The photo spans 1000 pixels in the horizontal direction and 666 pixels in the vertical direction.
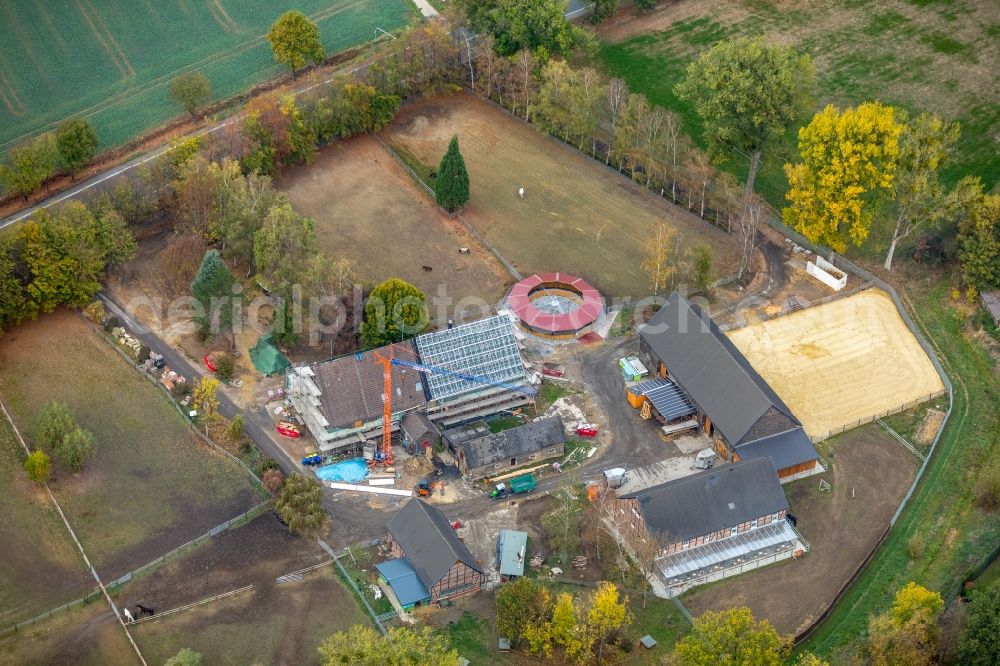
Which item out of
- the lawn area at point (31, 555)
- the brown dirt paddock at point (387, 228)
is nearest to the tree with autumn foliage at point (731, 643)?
the brown dirt paddock at point (387, 228)

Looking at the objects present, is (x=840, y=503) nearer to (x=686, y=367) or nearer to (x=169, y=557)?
(x=686, y=367)

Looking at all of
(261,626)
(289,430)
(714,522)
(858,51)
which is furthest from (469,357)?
(858,51)

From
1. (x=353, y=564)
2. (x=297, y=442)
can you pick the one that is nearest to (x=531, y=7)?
(x=297, y=442)

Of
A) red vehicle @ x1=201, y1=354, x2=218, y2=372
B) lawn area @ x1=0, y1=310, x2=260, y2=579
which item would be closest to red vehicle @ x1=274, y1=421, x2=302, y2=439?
lawn area @ x1=0, y1=310, x2=260, y2=579

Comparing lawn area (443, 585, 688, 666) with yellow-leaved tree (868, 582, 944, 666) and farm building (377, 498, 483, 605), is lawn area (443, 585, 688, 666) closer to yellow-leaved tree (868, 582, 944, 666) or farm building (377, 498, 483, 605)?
farm building (377, 498, 483, 605)

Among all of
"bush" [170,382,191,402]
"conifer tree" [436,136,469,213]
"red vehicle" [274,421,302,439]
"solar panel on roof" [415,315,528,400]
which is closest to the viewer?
"red vehicle" [274,421,302,439]
